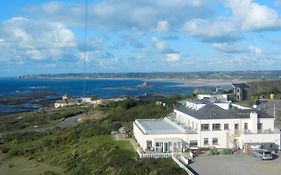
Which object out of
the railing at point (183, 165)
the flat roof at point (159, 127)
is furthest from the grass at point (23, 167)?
the railing at point (183, 165)

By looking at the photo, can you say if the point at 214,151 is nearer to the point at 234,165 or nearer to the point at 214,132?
the point at 214,132

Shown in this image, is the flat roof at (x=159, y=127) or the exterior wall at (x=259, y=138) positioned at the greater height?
the flat roof at (x=159, y=127)

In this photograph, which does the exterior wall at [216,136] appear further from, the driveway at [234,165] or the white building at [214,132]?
the driveway at [234,165]

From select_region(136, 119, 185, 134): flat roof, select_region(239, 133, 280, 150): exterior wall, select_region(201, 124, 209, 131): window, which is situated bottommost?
select_region(239, 133, 280, 150): exterior wall

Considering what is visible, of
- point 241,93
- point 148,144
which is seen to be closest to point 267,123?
point 148,144

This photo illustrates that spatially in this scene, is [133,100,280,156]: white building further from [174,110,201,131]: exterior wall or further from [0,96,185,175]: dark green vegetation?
[0,96,185,175]: dark green vegetation

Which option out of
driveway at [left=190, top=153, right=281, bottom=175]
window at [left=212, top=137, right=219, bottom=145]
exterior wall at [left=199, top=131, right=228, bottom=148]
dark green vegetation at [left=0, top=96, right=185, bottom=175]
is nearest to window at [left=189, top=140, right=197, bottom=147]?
exterior wall at [left=199, top=131, right=228, bottom=148]
